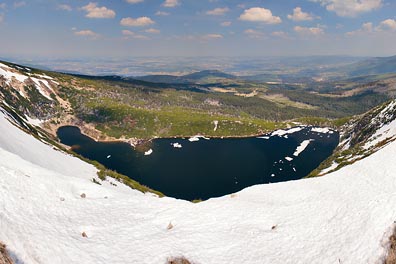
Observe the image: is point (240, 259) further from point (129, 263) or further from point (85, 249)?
point (85, 249)

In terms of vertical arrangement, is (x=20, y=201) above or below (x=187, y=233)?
above

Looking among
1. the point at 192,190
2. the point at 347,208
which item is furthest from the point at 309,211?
the point at 192,190

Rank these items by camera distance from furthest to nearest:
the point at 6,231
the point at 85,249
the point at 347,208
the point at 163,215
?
the point at 163,215
the point at 347,208
the point at 85,249
the point at 6,231

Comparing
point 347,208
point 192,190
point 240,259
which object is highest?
point 347,208

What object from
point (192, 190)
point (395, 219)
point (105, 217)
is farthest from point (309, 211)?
point (192, 190)

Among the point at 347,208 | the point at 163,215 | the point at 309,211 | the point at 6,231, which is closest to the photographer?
the point at 6,231

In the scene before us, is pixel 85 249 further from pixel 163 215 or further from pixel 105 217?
pixel 163 215

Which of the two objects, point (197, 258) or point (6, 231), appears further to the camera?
point (197, 258)
